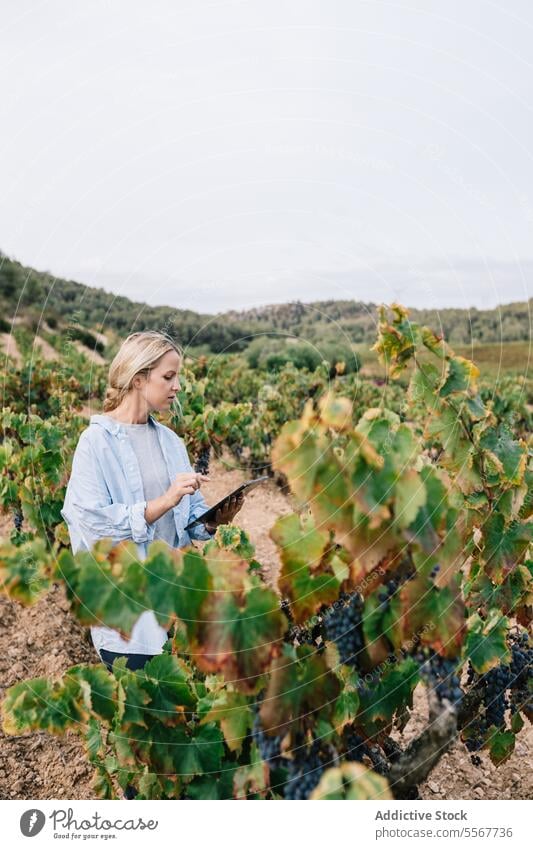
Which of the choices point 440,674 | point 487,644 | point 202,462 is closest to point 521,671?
point 487,644

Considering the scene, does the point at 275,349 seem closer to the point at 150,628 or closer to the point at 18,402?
the point at 18,402

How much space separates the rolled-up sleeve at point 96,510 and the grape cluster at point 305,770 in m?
0.96

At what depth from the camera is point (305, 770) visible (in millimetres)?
1905

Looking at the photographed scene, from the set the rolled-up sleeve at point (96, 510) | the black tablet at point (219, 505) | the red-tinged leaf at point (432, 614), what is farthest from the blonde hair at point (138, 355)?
the red-tinged leaf at point (432, 614)

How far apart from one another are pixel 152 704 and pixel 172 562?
1.85 feet

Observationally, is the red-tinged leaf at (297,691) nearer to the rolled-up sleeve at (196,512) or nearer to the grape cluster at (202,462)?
the rolled-up sleeve at (196,512)

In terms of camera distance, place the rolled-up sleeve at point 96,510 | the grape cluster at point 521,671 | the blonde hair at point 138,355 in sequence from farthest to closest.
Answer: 1. the grape cluster at point 521,671
2. the blonde hair at point 138,355
3. the rolled-up sleeve at point 96,510

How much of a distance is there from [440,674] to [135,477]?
50.8 inches

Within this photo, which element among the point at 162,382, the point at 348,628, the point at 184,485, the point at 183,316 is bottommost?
the point at 348,628

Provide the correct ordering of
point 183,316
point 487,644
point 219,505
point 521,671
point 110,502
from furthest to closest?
point 183,316
point 521,671
point 110,502
point 219,505
point 487,644

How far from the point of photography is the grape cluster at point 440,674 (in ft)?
6.51

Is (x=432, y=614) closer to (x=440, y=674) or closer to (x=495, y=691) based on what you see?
(x=440, y=674)

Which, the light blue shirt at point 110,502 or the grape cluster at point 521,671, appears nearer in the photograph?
the light blue shirt at point 110,502

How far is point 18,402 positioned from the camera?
10539 mm
